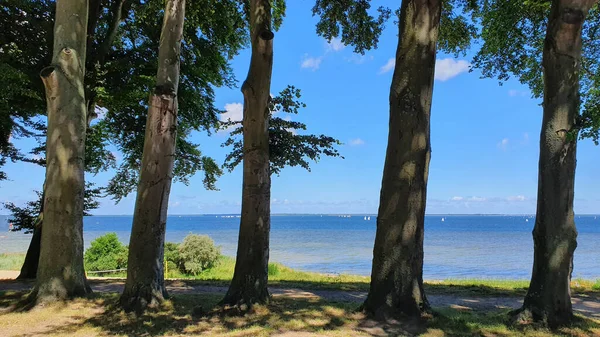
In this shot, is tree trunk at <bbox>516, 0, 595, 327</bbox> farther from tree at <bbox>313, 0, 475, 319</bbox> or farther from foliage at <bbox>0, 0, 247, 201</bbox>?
foliage at <bbox>0, 0, 247, 201</bbox>

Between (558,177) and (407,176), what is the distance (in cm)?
207

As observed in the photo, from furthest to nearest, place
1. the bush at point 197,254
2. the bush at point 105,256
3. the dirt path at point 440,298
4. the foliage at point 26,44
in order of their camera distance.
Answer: the bush at point 197,254, the bush at point 105,256, the foliage at point 26,44, the dirt path at point 440,298

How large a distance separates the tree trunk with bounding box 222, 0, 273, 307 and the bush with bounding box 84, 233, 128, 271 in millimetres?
19193

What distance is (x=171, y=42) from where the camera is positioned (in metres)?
7.79

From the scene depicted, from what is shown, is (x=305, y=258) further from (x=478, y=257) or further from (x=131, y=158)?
(x=131, y=158)

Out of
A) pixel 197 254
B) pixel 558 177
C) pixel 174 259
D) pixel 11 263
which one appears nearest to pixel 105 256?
pixel 174 259

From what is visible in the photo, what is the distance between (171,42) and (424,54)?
460 centimetres

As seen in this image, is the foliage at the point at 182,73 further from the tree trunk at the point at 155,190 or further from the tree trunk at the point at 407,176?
the tree trunk at the point at 407,176

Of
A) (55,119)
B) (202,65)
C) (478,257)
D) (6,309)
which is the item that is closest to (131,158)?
(202,65)

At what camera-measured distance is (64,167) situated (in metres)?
7.69

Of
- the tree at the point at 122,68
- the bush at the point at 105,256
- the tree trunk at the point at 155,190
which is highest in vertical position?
the tree at the point at 122,68

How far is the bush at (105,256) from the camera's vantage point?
2312 centimetres

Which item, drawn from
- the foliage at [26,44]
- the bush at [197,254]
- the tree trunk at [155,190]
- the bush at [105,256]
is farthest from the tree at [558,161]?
the bush at [105,256]

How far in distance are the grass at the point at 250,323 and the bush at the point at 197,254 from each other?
53.7 ft
